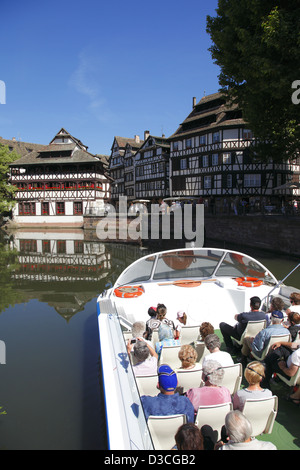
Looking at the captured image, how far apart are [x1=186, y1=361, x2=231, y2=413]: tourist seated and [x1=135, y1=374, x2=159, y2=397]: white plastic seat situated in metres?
0.59

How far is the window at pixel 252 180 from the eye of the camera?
3550 cm

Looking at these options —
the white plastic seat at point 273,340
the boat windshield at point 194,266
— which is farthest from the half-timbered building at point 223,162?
the white plastic seat at point 273,340

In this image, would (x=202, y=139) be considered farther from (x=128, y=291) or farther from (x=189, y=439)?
(x=189, y=439)

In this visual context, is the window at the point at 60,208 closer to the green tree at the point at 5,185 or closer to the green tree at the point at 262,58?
the green tree at the point at 5,185

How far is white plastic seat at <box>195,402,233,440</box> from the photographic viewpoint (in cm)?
328

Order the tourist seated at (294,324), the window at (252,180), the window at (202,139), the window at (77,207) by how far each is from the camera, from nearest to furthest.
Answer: the tourist seated at (294,324) → the window at (252,180) → the window at (202,139) → the window at (77,207)

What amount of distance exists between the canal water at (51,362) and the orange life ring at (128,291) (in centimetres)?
160

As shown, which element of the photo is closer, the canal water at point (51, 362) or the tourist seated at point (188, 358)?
the tourist seated at point (188, 358)

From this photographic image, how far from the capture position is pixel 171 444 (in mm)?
3199

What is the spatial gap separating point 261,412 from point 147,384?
1.32 m

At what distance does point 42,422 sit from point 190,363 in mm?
3062

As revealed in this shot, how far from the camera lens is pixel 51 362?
24.5ft

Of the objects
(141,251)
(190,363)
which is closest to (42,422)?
(190,363)
